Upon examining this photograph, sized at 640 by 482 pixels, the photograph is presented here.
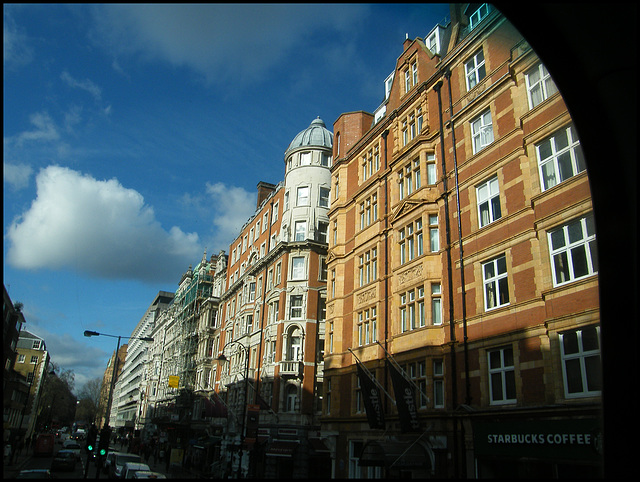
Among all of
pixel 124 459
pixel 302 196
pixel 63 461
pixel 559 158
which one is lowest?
pixel 63 461

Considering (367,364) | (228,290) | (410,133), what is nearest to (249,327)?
(228,290)

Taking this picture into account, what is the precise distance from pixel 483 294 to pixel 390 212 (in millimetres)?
8327

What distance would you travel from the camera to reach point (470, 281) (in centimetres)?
1998

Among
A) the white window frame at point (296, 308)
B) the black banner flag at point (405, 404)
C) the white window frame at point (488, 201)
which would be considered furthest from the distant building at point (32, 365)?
the white window frame at point (488, 201)

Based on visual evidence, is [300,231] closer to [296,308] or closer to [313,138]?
[296,308]

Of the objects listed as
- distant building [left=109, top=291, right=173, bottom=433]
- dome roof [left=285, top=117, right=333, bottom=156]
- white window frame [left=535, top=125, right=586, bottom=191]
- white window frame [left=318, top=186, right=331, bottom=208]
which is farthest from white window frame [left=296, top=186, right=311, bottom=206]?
distant building [left=109, top=291, right=173, bottom=433]

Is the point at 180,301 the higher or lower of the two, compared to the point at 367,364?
higher

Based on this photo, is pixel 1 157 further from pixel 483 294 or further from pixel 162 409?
pixel 162 409

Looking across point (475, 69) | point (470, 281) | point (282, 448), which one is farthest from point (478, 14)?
point (282, 448)

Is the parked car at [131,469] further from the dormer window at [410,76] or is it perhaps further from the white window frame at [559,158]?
the dormer window at [410,76]

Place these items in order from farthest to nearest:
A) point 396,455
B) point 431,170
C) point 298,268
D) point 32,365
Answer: point 32,365 → point 298,268 → point 431,170 → point 396,455

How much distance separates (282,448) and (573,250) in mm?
25154

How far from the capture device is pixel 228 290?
5731 cm

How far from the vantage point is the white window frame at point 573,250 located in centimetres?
1508
